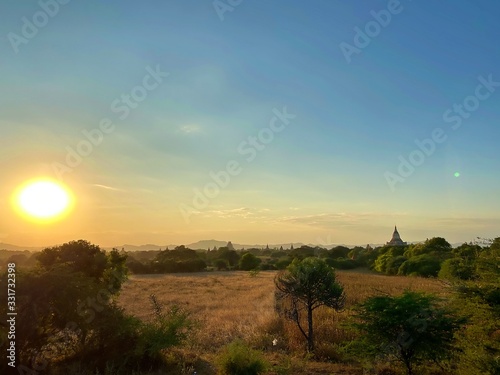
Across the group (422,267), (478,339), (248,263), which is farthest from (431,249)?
(478,339)

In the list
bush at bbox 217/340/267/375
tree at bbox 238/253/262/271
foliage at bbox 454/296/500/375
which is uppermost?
foliage at bbox 454/296/500/375

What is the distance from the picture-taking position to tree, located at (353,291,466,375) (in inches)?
368

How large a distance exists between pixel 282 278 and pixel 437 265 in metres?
40.7

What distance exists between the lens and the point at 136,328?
1116cm

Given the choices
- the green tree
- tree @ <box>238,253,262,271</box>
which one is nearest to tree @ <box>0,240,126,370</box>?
the green tree

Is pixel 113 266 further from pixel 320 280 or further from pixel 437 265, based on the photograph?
pixel 437 265

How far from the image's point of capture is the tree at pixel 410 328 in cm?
934

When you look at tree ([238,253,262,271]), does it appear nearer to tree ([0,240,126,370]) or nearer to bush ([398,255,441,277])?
bush ([398,255,441,277])

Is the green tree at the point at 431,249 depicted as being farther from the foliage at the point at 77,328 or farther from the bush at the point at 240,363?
the foliage at the point at 77,328

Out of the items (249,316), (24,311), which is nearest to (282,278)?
(249,316)

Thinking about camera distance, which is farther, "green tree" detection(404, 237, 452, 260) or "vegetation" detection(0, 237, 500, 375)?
"green tree" detection(404, 237, 452, 260)

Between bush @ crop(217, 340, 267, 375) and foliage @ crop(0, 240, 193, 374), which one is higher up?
foliage @ crop(0, 240, 193, 374)

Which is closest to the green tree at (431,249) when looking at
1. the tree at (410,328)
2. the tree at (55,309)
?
the tree at (410,328)

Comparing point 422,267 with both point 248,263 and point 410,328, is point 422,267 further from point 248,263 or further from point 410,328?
point 410,328
